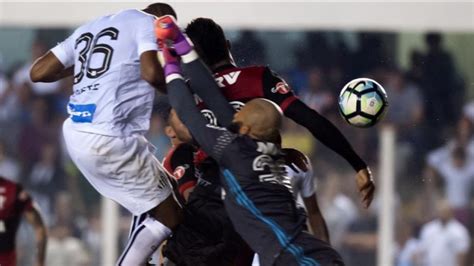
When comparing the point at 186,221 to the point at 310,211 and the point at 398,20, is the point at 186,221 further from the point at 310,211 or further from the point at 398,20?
the point at 398,20

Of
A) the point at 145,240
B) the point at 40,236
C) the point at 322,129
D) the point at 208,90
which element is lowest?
the point at 40,236

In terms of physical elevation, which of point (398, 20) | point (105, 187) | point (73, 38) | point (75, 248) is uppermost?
point (398, 20)

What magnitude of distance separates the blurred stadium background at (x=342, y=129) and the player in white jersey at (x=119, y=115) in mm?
6708

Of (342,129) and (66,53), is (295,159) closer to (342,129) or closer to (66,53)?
(66,53)

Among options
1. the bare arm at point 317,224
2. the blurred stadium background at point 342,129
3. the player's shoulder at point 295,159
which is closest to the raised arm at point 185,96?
the player's shoulder at point 295,159

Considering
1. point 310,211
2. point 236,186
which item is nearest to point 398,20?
point 310,211

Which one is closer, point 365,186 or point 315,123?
point 365,186

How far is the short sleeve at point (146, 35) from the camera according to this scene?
8.23m

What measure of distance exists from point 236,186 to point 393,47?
9074 millimetres

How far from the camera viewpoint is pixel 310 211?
408 inches

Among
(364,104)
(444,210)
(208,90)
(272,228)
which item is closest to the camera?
(272,228)

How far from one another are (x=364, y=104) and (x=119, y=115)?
147 cm

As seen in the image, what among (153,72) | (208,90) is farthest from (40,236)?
(208,90)

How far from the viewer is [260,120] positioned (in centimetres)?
764
